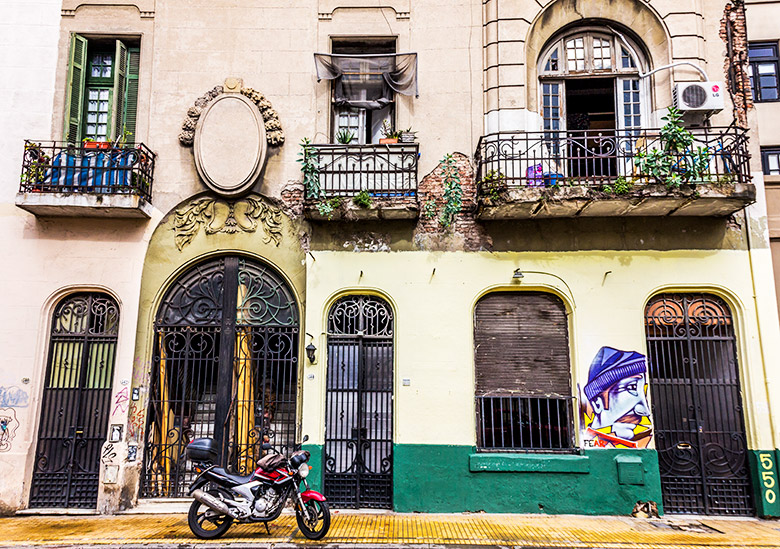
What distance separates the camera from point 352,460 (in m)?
9.30

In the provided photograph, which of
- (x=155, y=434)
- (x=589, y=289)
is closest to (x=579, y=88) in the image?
(x=589, y=289)

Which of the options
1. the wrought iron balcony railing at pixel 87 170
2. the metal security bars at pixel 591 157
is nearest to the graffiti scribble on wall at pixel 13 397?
the wrought iron balcony railing at pixel 87 170

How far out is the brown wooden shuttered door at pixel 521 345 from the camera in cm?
947

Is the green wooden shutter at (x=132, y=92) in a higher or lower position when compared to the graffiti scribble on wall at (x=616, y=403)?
higher

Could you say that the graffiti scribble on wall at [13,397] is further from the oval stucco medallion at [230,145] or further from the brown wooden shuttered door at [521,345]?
the brown wooden shuttered door at [521,345]

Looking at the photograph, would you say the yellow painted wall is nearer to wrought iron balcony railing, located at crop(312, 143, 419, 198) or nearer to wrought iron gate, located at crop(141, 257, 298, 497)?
wrought iron gate, located at crop(141, 257, 298, 497)

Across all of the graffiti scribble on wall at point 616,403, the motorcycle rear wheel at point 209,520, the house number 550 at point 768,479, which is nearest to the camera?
the motorcycle rear wheel at point 209,520

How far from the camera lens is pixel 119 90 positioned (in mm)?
10641

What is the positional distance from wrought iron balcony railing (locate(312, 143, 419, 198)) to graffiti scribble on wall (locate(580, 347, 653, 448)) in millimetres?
4456

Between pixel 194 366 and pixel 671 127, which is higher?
pixel 671 127

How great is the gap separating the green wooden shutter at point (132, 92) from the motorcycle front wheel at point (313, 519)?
736 centimetres

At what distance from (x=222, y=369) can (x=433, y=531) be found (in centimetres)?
445

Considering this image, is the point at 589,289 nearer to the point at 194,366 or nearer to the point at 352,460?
the point at 352,460

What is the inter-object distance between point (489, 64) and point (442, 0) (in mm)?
1631
